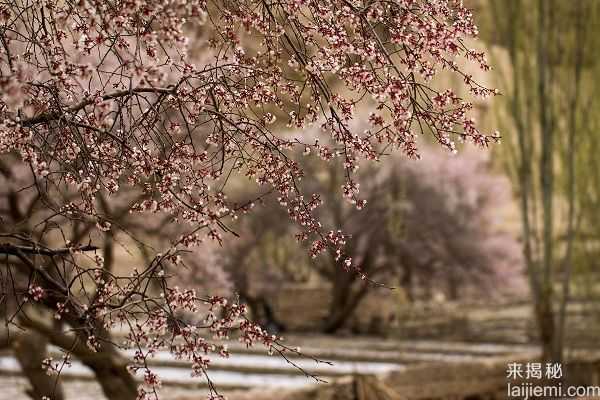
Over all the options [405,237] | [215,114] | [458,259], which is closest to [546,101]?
[215,114]

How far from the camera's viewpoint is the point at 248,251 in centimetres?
2114

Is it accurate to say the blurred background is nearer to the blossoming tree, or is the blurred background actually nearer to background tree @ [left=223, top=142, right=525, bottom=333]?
background tree @ [left=223, top=142, right=525, bottom=333]

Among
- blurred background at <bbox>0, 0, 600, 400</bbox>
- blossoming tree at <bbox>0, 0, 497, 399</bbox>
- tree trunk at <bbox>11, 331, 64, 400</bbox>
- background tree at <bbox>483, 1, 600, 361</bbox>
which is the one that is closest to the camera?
blossoming tree at <bbox>0, 0, 497, 399</bbox>

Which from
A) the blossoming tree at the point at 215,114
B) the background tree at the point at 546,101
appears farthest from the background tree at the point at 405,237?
the blossoming tree at the point at 215,114

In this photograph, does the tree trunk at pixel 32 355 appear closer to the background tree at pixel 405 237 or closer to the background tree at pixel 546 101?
the background tree at pixel 546 101

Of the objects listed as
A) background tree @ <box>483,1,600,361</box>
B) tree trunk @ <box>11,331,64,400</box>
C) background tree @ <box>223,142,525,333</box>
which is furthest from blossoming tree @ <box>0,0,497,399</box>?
background tree @ <box>223,142,525,333</box>

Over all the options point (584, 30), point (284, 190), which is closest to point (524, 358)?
point (584, 30)

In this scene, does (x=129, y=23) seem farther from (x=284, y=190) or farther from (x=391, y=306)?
(x=391, y=306)

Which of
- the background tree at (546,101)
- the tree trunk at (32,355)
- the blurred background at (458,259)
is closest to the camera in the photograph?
the tree trunk at (32,355)

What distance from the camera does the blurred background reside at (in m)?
9.09

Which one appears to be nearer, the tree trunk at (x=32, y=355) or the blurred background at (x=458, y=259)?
the tree trunk at (x=32, y=355)

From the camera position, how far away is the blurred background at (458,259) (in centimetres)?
909

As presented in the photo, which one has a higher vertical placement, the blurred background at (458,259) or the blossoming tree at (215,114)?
the blurred background at (458,259)

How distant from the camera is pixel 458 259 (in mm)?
21250
